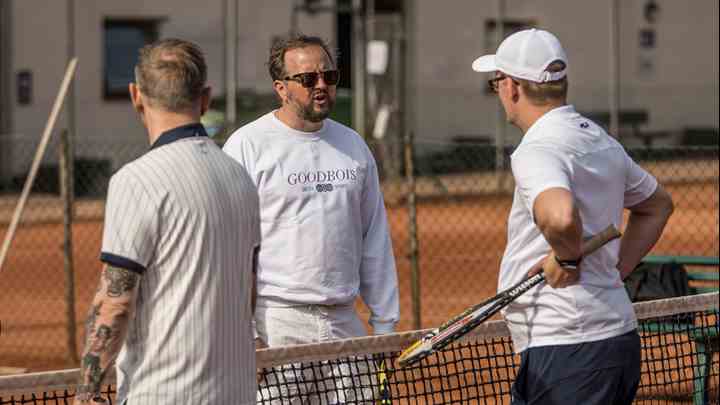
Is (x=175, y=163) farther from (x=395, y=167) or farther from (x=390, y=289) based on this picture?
(x=395, y=167)

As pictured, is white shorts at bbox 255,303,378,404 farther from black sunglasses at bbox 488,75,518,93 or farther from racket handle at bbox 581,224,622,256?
racket handle at bbox 581,224,622,256

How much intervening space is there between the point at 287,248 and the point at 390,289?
0.48 m

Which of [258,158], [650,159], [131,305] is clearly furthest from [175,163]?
[650,159]

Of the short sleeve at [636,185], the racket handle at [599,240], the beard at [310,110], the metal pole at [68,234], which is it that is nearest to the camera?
the racket handle at [599,240]

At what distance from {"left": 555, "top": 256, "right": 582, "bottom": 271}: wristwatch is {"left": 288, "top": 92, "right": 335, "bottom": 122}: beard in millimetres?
1532

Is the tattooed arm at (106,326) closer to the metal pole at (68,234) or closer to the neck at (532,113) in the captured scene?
the neck at (532,113)

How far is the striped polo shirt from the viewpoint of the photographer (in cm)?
335

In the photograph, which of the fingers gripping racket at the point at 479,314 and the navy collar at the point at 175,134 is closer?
the navy collar at the point at 175,134

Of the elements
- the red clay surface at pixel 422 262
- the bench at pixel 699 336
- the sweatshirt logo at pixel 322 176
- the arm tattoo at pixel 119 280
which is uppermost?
the sweatshirt logo at pixel 322 176

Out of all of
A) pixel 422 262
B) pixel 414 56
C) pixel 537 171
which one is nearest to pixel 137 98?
pixel 537 171

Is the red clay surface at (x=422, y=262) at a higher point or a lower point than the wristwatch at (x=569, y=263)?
lower

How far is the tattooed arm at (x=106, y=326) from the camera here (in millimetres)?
3363

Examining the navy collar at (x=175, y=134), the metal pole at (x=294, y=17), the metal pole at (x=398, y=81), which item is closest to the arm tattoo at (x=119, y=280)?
the navy collar at (x=175, y=134)

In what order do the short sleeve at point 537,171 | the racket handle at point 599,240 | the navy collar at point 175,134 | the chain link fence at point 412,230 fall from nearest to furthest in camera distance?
the navy collar at point 175,134 → the short sleeve at point 537,171 → the racket handle at point 599,240 → the chain link fence at point 412,230
